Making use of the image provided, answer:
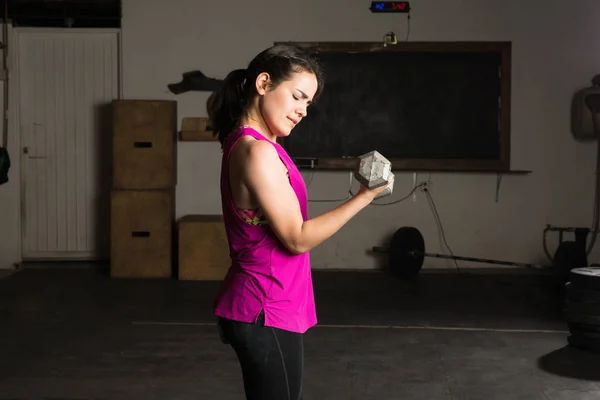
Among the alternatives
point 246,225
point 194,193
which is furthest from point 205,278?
point 246,225

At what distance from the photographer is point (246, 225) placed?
1.38 m

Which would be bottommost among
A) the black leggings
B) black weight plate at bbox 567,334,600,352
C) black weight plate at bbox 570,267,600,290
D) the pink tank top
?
black weight plate at bbox 567,334,600,352

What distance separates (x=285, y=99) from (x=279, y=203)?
0.22 metres

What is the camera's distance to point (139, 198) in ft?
18.8

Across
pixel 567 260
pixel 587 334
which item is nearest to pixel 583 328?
pixel 587 334

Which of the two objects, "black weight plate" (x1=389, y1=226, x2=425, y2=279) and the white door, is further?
the white door

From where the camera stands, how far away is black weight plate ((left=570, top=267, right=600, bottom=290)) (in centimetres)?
362

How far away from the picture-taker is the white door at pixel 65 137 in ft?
20.1

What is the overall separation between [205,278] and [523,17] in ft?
10.8

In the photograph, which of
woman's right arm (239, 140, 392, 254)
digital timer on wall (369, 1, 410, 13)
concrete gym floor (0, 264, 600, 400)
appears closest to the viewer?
woman's right arm (239, 140, 392, 254)

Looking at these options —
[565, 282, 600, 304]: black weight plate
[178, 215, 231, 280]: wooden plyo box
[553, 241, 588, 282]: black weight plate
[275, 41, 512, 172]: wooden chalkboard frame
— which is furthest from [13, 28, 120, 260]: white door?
[565, 282, 600, 304]: black weight plate

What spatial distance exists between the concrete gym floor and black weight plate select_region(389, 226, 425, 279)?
0.57ft

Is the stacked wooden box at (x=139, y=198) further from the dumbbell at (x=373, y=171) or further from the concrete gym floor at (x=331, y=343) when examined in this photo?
the dumbbell at (x=373, y=171)

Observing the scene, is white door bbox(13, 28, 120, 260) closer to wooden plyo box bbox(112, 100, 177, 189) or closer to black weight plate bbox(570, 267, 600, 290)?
wooden plyo box bbox(112, 100, 177, 189)
